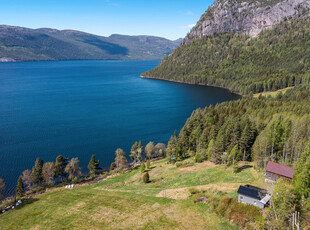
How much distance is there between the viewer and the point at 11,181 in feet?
247

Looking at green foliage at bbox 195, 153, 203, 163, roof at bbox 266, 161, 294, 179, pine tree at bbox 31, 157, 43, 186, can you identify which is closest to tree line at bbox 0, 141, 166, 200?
pine tree at bbox 31, 157, 43, 186

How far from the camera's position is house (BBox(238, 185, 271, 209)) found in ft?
127

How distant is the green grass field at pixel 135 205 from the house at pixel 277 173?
2.66 m

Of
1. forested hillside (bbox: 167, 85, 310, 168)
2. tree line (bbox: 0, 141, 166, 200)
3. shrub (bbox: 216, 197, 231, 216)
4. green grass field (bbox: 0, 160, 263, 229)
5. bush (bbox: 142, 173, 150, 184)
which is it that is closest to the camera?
shrub (bbox: 216, 197, 231, 216)

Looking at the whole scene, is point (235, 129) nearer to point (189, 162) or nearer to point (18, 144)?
point (189, 162)

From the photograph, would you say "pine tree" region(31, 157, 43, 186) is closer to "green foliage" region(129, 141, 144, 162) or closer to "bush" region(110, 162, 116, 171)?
"bush" region(110, 162, 116, 171)

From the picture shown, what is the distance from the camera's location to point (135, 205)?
49.4m

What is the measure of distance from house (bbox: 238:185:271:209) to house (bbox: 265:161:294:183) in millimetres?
8675

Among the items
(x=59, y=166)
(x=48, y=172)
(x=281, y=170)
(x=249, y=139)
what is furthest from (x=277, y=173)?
(x=48, y=172)

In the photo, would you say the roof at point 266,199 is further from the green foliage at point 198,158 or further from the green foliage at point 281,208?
the green foliage at point 198,158

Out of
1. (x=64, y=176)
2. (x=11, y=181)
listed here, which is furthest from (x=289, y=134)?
(x=11, y=181)

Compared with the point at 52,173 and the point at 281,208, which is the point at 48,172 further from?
the point at 281,208

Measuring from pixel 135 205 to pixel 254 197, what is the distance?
1016 inches

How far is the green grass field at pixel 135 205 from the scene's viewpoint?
41.9 metres
